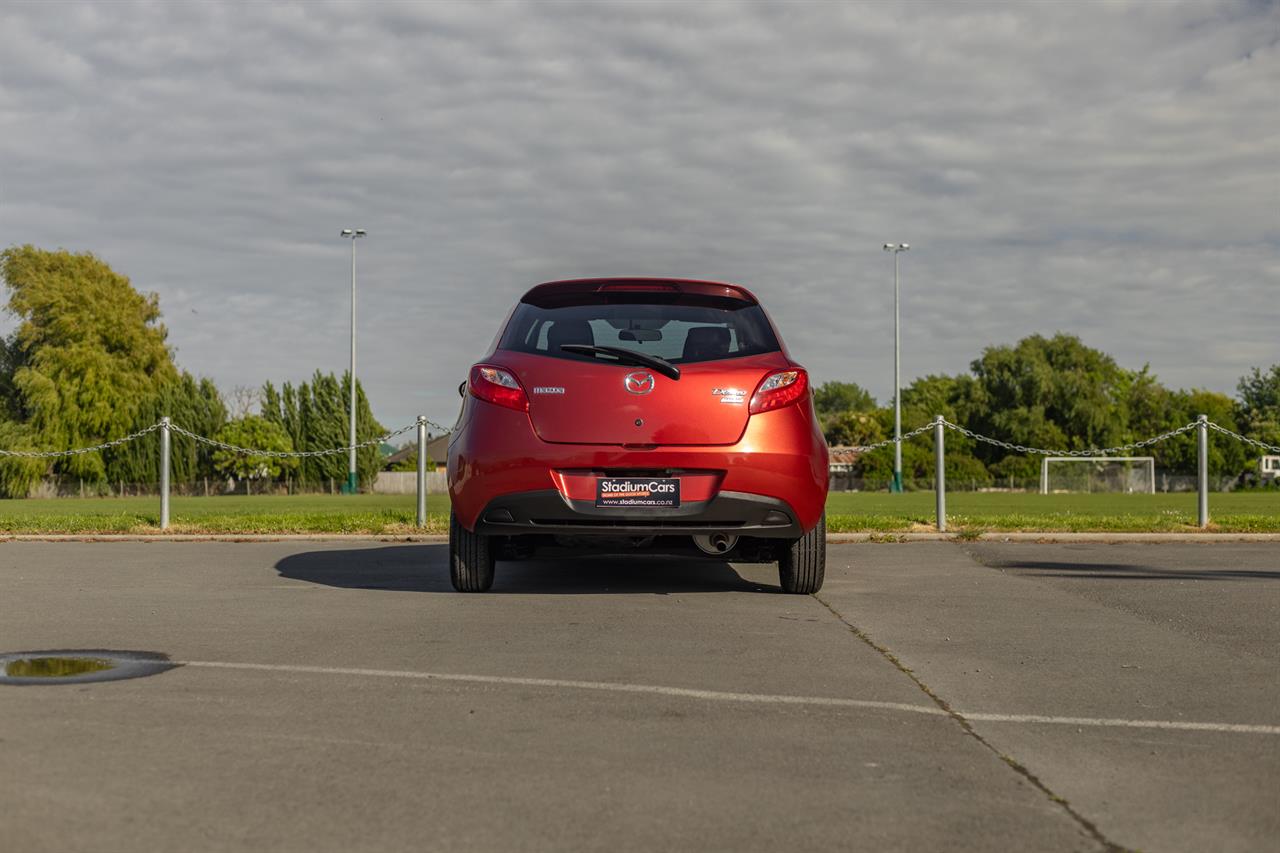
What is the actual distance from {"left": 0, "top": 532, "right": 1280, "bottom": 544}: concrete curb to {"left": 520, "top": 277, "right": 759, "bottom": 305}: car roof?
4.80m

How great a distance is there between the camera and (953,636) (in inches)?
249

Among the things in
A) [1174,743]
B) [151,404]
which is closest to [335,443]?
[151,404]

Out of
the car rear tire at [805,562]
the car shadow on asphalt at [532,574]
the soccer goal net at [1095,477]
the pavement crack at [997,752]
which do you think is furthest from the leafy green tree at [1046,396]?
the pavement crack at [997,752]

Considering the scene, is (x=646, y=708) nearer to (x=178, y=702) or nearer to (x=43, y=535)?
(x=178, y=702)

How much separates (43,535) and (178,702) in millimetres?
9416

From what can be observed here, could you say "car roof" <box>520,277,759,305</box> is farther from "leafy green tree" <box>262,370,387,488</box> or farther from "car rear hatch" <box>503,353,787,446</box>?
"leafy green tree" <box>262,370,387,488</box>

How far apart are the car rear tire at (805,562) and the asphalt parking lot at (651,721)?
0.43 feet

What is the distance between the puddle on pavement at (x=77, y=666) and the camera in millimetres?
5047

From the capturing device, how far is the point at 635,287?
776 centimetres

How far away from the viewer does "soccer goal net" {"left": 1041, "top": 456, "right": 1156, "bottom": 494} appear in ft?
212

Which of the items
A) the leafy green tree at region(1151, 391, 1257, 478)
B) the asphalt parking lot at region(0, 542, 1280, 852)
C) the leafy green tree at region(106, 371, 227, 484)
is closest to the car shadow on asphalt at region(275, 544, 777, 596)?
the asphalt parking lot at region(0, 542, 1280, 852)

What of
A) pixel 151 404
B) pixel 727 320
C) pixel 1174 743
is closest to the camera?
pixel 1174 743

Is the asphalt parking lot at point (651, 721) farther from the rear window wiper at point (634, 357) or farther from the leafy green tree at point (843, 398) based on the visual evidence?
the leafy green tree at point (843, 398)

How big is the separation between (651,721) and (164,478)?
11.3 m
